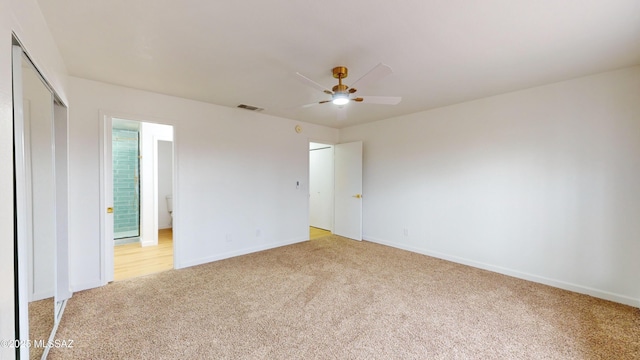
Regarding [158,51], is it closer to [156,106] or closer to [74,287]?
[156,106]

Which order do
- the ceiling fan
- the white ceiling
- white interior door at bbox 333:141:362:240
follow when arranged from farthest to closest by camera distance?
white interior door at bbox 333:141:362:240
the ceiling fan
the white ceiling

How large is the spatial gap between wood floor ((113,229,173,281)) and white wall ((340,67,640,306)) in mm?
3851

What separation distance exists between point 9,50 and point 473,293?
4.01 m

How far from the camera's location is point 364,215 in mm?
5242

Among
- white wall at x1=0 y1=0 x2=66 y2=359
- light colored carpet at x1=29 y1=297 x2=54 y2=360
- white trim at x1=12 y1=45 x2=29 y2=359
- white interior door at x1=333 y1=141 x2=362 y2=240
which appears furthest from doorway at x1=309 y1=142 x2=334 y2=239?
white wall at x1=0 y1=0 x2=66 y2=359

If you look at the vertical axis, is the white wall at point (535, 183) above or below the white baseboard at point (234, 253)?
above

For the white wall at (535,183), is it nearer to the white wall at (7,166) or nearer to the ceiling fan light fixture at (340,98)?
the ceiling fan light fixture at (340,98)

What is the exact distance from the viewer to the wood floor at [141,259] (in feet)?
11.6

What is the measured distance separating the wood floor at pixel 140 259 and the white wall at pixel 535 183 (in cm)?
385

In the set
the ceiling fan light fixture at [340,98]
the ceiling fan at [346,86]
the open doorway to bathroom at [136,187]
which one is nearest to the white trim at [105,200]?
the open doorway to bathroom at [136,187]

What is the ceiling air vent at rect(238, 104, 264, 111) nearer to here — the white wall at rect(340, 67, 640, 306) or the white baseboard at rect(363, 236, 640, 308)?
the white wall at rect(340, 67, 640, 306)

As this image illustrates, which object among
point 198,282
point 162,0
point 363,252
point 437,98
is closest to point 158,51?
point 162,0

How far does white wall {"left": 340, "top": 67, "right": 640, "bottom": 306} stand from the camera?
270cm

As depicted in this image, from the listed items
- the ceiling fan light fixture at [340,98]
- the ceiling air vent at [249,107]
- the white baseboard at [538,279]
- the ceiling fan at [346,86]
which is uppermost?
the ceiling air vent at [249,107]
